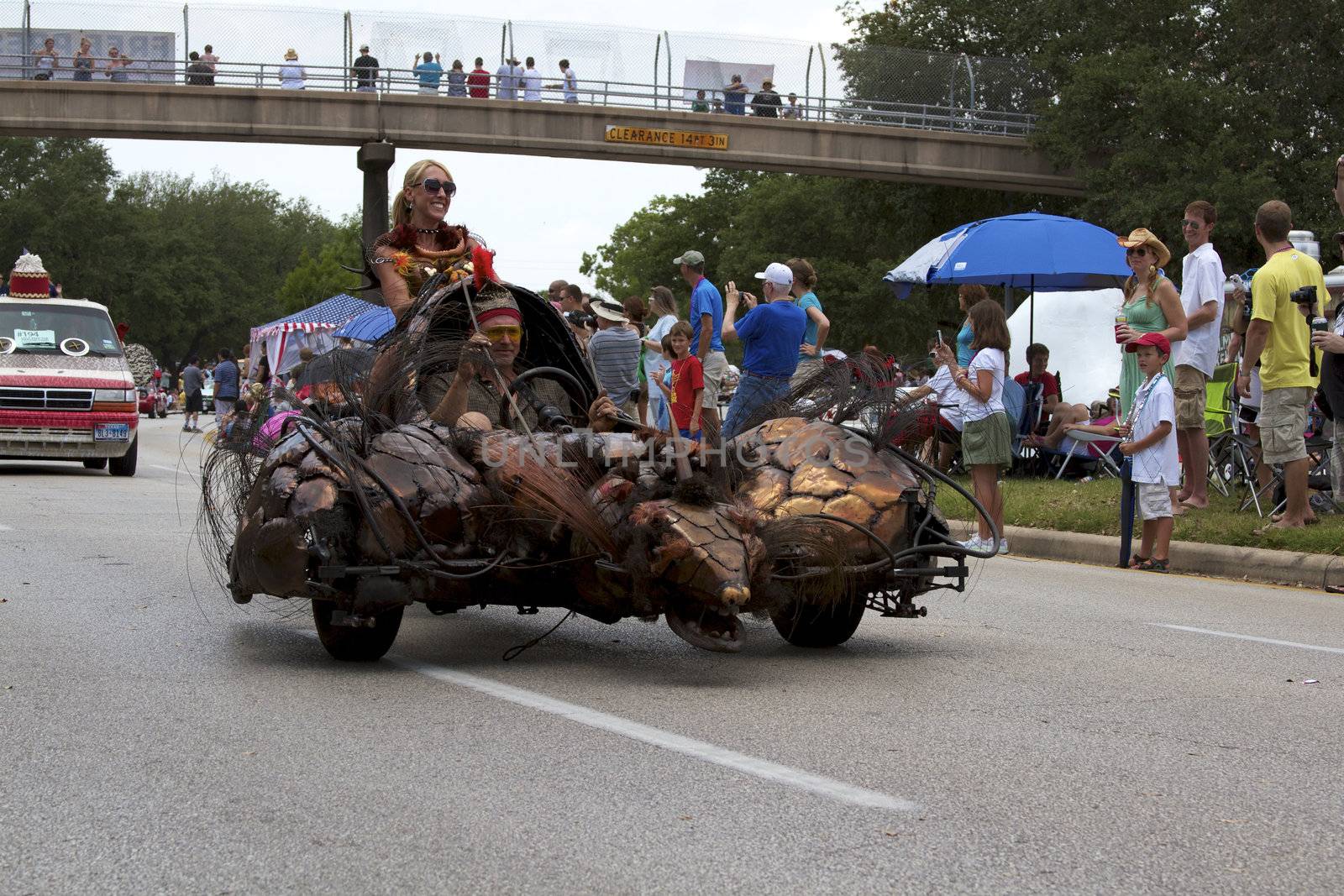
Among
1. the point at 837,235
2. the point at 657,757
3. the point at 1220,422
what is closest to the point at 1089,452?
the point at 1220,422

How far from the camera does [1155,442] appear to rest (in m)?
11.1

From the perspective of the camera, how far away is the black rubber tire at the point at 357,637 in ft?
21.6

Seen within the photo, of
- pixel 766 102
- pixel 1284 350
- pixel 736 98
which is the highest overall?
pixel 736 98

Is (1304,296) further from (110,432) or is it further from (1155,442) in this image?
(110,432)

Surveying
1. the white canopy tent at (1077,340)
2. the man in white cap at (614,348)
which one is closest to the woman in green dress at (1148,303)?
the man in white cap at (614,348)

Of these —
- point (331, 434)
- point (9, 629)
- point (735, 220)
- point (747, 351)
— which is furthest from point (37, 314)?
point (735, 220)

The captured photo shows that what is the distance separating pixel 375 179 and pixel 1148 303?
3497 cm

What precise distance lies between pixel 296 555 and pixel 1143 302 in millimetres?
8152

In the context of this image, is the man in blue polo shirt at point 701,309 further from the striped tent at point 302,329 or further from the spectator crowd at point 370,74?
the spectator crowd at point 370,74

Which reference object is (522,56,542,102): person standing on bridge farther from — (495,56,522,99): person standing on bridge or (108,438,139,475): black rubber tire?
(108,438,139,475): black rubber tire

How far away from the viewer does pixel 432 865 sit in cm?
402

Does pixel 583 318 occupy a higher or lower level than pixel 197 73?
lower

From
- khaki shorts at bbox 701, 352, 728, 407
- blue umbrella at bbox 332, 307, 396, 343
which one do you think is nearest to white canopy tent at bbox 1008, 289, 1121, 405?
khaki shorts at bbox 701, 352, 728, 407

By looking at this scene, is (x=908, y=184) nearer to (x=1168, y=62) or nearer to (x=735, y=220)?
(x=1168, y=62)
